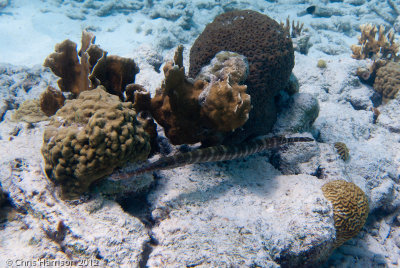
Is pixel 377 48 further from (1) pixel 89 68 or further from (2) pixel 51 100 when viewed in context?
(2) pixel 51 100

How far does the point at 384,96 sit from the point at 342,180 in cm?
502

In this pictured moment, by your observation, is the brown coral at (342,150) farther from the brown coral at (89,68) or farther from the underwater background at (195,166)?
the brown coral at (89,68)

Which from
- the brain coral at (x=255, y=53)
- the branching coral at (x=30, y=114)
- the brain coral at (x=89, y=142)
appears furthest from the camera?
the branching coral at (x=30, y=114)

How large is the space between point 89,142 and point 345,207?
164 inches

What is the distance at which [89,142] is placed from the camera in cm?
269

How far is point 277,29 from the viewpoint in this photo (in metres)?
4.43

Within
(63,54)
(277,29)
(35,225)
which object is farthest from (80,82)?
(277,29)

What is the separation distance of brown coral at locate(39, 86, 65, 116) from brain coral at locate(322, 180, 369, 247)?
4978 mm

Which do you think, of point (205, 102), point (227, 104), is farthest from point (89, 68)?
point (227, 104)

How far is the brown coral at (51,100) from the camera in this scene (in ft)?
12.7

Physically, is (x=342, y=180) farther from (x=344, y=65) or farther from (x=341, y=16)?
(x=341, y=16)

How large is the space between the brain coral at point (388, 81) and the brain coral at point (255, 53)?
16.0 ft

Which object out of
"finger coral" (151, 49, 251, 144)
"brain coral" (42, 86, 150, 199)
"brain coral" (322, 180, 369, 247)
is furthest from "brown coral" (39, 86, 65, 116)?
"brain coral" (322, 180, 369, 247)

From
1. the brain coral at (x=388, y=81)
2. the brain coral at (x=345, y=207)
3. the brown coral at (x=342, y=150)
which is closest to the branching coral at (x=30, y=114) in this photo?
the brain coral at (x=345, y=207)
